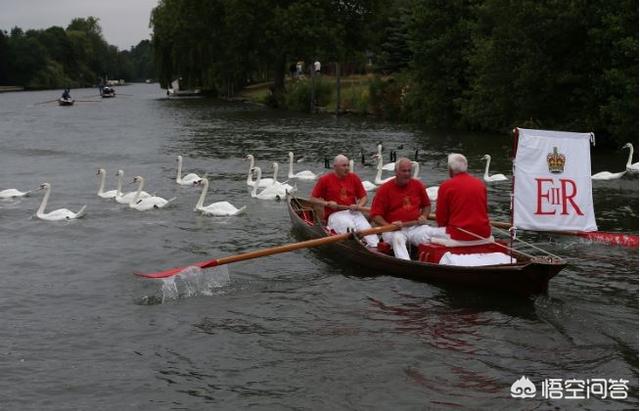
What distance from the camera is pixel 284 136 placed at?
40281 millimetres

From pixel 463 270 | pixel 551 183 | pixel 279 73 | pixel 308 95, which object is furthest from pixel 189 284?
pixel 279 73

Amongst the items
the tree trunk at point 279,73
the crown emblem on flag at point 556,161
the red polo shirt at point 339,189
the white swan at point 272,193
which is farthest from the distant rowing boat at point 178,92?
the crown emblem on flag at point 556,161

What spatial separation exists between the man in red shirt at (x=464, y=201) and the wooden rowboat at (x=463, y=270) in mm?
547

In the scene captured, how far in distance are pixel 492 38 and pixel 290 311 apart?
82.1 ft

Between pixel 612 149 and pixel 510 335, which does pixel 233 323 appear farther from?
pixel 612 149

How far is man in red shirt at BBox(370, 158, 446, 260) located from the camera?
41.4 ft

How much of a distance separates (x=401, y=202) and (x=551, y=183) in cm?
258

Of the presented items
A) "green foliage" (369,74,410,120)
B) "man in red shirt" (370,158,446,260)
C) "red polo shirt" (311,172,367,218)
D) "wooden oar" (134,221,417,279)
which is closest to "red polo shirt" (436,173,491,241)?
"man in red shirt" (370,158,446,260)

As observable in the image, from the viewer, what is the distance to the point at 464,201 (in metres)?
11.2

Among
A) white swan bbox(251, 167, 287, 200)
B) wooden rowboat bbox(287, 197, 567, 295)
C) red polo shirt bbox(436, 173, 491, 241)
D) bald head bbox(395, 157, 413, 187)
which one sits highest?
bald head bbox(395, 157, 413, 187)

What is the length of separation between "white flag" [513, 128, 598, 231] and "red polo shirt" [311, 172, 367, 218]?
3976 millimetres

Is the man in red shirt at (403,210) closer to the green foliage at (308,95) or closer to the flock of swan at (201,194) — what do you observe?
the flock of swan at (201,194)

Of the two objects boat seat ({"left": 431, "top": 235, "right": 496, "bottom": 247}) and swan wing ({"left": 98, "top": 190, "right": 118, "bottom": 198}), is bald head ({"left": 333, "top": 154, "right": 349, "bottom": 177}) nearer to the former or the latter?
boat seat ({"left": 431, "top": 235, "right": 496, "bottom": 247})

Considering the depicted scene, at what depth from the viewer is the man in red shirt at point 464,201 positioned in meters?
11.1
